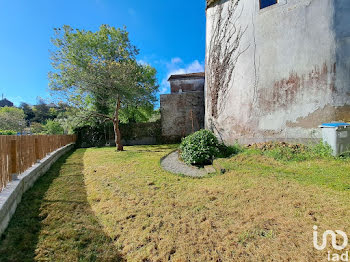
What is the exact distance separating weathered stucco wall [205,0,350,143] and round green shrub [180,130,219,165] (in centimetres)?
151

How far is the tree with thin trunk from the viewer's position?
1079 cm

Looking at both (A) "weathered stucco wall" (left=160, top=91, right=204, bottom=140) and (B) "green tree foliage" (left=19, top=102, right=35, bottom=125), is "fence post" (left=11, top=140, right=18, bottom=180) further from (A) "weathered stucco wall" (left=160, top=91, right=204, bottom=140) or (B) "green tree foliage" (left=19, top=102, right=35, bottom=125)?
(B) "green tree foliage" (left=19, top=102, right=35, bottom=125)

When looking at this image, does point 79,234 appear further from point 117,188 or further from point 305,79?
point 305,79

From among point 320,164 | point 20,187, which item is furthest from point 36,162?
point 320,164

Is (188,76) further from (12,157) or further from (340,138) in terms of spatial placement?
(12,157)

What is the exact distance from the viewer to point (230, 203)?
3.05m

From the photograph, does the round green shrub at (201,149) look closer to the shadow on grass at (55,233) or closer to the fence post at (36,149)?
the shadow on grass at (55,233)

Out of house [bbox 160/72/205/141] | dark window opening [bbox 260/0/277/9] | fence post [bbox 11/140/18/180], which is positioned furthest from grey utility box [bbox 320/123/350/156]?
house [bbox 160/72/205/141]

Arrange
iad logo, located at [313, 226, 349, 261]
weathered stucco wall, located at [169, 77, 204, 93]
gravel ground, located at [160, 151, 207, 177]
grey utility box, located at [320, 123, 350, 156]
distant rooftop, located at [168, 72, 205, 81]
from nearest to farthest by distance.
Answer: iad logo, located at [313, 226, 349, 261] < grey utility box, located at [320, 123, 350, 156] < gravel ground, located at [160, 151, 207, 177] < distant rooftop, located at [168, 72, 205, 81] < weathered stucco wall, located at [169, 77, 204, 93]

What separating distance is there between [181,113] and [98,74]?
22.9ft

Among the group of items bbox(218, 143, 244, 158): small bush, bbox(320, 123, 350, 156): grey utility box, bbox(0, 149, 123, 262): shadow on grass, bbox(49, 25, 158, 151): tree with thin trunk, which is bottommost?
bbox(0, 149, 123, 262): shadow on grass

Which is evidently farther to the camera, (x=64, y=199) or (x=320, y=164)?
(x=320, y=164)

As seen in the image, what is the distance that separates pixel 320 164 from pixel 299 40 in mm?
4195

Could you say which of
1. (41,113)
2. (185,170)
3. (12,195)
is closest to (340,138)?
(185,170)
